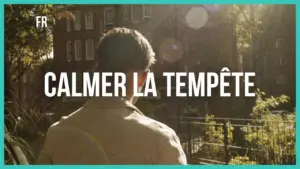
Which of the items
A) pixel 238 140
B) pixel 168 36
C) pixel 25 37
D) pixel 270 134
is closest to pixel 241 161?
pixel 238 140

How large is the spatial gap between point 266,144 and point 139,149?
4.02 m

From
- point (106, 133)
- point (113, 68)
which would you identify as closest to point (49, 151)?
point (106, 133)

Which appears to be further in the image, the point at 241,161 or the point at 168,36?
the point at 168,36

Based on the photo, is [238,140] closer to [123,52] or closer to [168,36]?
[168,36]

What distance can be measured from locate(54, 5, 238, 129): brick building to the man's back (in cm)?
200

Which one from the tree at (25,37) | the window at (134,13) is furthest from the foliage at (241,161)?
the tree at (25,37)

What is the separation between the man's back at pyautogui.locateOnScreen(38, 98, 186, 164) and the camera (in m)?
1.01

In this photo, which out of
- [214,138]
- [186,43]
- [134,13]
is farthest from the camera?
[186,43]

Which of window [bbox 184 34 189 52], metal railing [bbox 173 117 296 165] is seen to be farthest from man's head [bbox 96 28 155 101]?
window [bbox 184 34 189 52]

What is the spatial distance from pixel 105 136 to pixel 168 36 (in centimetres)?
469

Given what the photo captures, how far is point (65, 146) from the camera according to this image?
1.04 meters

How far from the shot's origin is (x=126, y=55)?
1041 mm

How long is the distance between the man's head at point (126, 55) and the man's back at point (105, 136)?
0.19 ft

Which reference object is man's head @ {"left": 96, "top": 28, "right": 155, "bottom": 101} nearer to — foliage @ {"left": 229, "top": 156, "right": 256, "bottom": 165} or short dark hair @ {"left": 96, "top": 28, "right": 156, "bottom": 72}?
short dark hair @ {"left": 96, "top": 28, "right": 156, "bottom": 72}
